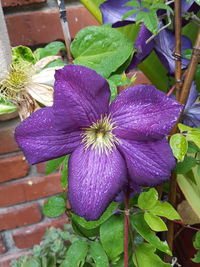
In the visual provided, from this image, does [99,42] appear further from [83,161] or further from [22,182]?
[22,182]

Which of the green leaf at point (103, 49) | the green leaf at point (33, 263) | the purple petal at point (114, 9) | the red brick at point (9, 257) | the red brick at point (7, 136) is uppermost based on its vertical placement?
the purple petal at point (114, 9)

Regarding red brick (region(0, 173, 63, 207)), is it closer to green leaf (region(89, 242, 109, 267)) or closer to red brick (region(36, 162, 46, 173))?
red brick (region(36, 162, 46, 173))

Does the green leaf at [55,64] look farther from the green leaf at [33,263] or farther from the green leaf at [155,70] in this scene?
the green leaf at [33,263]

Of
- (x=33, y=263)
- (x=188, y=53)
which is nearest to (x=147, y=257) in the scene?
(x=188, y=53)

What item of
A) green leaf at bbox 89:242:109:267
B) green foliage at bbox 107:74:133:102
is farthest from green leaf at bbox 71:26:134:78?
green leaf at bbox 89:242:109:267

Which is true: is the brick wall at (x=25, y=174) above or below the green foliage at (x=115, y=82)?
below

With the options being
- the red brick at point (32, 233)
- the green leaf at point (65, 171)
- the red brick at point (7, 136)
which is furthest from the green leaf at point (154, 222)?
the red brick at point (32, 233)

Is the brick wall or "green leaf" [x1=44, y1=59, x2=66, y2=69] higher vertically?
"green leaf" [x1=44, y1=59, x2=66, y2=69]
